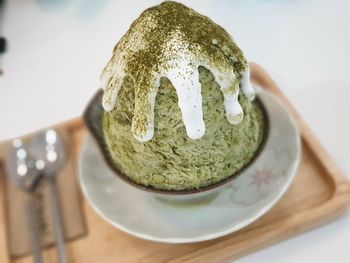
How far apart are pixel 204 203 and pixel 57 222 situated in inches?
9.5

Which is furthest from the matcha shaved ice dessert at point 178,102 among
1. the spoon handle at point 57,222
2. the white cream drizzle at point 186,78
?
the spoon handle at point 57,222

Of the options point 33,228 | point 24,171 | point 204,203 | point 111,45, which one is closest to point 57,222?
point 33,228

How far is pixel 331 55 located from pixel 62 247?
0.66 metres

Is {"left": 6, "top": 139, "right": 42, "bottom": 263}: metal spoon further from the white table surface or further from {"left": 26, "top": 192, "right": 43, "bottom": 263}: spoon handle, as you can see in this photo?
the white table surface

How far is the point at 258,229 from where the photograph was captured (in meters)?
0.69

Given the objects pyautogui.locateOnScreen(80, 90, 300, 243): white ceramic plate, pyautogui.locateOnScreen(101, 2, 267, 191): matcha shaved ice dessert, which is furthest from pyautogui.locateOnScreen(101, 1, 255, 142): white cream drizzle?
pyautogui.locateOnScreen(80, 90, 300, 243): white ceramic plate

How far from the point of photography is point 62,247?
2.39ft

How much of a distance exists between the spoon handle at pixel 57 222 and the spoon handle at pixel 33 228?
0.03m

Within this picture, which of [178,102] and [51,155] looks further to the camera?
[51,155]

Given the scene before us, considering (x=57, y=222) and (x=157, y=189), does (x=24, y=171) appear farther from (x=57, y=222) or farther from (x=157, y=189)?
(x=157, y=189)

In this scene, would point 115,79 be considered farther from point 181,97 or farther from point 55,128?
point 55,128

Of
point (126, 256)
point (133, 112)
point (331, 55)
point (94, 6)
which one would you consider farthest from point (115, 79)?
point (94, 6)

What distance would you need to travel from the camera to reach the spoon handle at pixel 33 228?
729 millimetres

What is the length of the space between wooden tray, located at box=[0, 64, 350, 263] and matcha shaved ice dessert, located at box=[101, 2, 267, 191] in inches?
3.9
